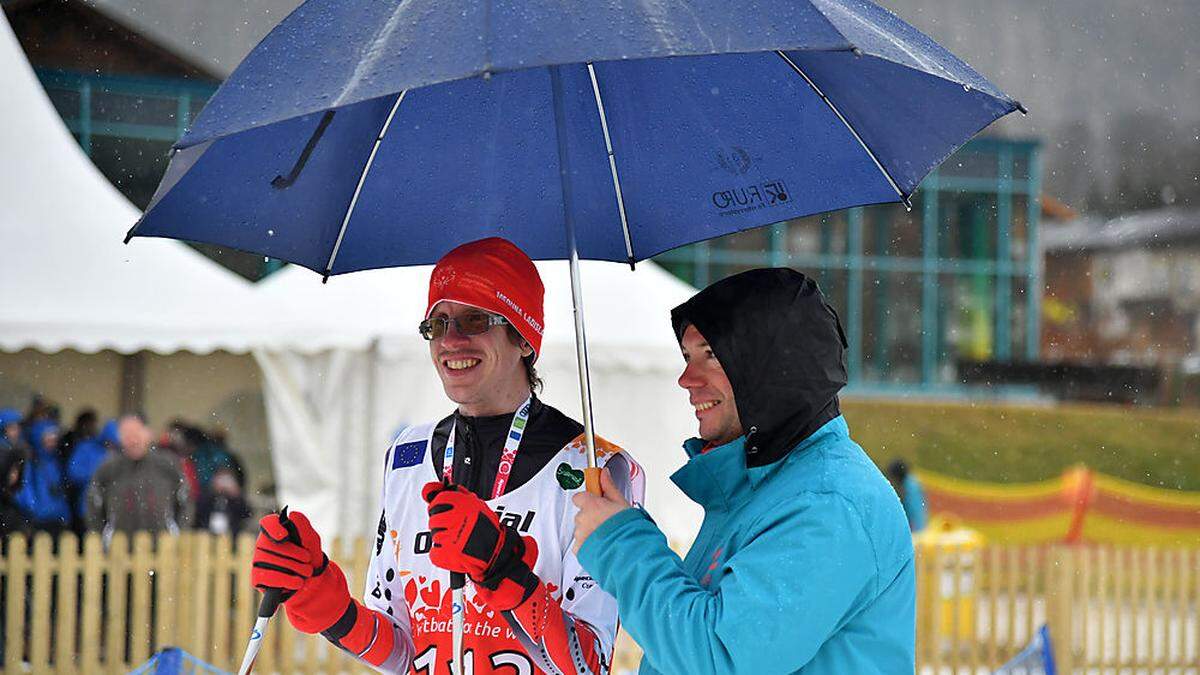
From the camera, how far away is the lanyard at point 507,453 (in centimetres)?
271

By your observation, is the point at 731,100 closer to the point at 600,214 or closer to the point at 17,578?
the point at 600,214

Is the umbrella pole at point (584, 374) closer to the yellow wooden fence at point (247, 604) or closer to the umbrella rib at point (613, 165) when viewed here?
the umbrella rib at point (613, 165)

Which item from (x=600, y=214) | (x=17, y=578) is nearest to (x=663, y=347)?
(x=17, y=578)

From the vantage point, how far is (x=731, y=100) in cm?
281

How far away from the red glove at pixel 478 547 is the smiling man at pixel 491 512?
3cm

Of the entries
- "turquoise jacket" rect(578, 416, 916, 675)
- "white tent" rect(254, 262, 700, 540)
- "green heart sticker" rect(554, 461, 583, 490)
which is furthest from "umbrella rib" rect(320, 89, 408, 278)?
"white tent" rect(254, 262, 700, 540)

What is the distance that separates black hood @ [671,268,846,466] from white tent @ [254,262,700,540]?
7488 mm

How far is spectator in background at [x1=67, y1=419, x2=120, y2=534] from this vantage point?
928cm

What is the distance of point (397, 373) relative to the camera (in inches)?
407

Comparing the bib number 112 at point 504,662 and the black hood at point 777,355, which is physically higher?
the black hood at point 777,355

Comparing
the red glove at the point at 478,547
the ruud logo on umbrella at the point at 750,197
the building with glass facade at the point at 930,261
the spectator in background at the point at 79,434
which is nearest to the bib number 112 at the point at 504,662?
the red glove at the point at 478,547

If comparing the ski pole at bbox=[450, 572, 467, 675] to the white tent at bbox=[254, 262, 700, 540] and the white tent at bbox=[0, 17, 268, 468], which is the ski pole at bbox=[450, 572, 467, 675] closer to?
the white tent at bbox=[254, 262, 700, 540]

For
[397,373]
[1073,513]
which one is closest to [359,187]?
[397,373]

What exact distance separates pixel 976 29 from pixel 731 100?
43592 millimetres
